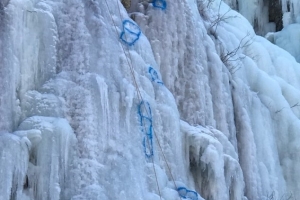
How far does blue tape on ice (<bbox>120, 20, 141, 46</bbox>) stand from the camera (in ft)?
23.7

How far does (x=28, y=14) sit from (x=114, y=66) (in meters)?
0.89

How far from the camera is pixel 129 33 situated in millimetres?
7348

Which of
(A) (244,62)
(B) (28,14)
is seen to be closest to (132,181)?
(B) (28,14)

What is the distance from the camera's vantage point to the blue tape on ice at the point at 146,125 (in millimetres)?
6719

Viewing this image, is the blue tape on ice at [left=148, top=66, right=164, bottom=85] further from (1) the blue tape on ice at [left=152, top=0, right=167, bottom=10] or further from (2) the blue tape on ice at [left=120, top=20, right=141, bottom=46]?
(1) the blue tape on ice at [left=152, top=0, right=167, bottom=10]

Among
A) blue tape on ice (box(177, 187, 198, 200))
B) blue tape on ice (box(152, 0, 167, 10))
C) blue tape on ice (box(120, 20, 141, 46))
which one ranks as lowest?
blue tape on ice (box(177, 187, 198, 200))

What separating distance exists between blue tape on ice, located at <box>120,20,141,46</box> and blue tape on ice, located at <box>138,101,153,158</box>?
2.29ft

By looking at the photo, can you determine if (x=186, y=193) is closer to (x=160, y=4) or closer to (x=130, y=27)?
(x=130, y=27)

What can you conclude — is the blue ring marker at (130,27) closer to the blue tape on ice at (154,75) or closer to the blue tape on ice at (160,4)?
the blue tape on ice at (154,75)

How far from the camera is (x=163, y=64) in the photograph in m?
8.33

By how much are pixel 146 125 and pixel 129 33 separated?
1.02 meters

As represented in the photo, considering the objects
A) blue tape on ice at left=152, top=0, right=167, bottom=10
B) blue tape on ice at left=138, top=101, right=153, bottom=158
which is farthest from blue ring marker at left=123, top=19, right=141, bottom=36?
blue tape on ice at left=152, top=0, right=167, bottom=10

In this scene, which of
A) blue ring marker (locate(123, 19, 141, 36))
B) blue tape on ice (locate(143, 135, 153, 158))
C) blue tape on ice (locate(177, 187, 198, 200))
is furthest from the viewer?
blue ring marker (locate(123, 19, 141, 36))

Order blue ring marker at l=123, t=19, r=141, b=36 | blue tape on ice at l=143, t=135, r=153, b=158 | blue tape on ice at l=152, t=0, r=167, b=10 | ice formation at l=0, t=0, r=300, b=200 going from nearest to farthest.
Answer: ice formation at l=0, t=0, r=300, b=200, blue tape on ice at l=143, t=135, r=153, b=158, blue ring marker at l=123, t=19, r=141, b=36, blue tape on ice at l=152, t=0, r=167, b=10
